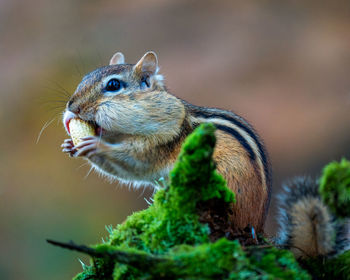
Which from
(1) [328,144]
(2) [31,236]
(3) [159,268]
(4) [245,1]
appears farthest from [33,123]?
(3) [159,268]

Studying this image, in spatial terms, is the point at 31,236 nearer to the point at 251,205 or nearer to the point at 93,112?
the point at 93,112

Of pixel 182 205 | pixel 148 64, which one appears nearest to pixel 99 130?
pixel 148 64

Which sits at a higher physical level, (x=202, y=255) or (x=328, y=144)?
(x=328, y=144)

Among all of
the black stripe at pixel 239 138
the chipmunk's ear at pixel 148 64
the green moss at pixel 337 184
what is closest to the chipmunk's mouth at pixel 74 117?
the chipmunk's ear at pixel 148 64

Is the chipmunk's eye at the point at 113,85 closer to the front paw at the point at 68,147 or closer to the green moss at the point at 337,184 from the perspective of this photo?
the front paw at the point at 68,147

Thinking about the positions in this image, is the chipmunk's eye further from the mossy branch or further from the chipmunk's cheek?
the mossy branch

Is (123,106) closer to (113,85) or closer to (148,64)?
(113,85)
